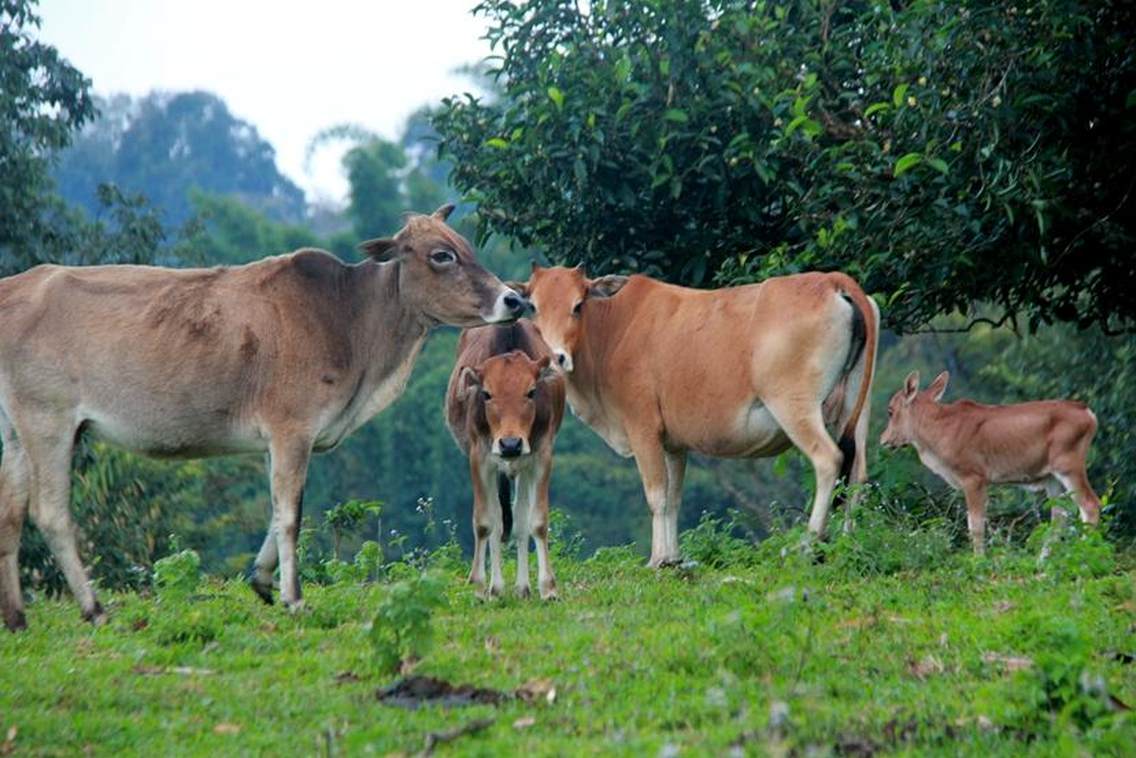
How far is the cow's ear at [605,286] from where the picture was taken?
39.9 feet

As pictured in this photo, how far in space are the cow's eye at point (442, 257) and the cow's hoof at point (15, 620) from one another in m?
2.98

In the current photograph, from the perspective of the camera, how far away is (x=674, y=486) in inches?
486

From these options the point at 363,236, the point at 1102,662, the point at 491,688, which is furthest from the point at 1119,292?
the point at 363,236

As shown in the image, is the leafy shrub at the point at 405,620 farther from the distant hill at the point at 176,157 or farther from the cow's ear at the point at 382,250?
the distant hill at the point at 176,157

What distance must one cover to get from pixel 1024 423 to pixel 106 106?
3456 inches

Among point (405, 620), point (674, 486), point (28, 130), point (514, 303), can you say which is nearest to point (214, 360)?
point (514, 303)

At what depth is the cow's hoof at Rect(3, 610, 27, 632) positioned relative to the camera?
9.30m

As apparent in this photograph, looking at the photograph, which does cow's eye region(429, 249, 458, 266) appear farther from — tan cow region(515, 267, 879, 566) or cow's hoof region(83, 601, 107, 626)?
cow's hoof region(83, 601, 107, 626)

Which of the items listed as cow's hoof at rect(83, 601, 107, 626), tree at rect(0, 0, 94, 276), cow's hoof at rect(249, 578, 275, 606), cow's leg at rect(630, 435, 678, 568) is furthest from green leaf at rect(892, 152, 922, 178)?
tree at rect(0, 0, 94, 276)

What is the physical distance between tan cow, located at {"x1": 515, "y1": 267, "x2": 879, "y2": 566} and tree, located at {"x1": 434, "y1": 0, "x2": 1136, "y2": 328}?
3.38 ft

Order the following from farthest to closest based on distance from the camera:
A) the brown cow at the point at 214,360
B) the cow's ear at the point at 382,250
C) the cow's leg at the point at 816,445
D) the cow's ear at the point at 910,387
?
1. the cow's ear at the point at 910,387
2. the cow's leg at the point at 816,445
3. the cow's ear at the point at 382,250
4. the brown cow at the point at 214,360

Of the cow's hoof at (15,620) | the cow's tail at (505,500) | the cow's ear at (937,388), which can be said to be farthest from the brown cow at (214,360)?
the cow's ear at (937,388)

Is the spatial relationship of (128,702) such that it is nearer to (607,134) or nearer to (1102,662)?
(1102,662)

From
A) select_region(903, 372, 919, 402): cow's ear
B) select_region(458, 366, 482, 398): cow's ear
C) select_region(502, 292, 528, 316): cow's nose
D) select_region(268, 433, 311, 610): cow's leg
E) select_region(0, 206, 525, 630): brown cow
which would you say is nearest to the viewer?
select_region(0, 206, 525, 630): brown cow
